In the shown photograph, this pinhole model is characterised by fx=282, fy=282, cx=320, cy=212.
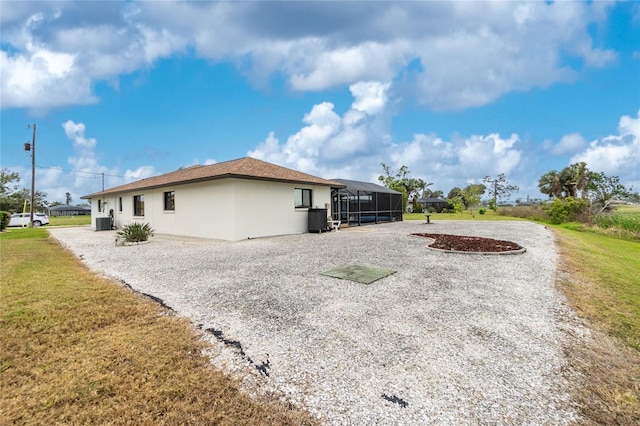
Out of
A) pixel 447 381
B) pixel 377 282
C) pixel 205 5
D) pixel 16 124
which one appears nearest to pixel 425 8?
pixel 205 5

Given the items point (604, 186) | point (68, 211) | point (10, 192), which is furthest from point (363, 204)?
point (68, 211)

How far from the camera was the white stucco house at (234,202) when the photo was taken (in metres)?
11.5

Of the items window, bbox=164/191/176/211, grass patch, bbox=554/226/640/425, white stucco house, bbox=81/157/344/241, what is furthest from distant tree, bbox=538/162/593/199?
window, bbox=164/191/176/211

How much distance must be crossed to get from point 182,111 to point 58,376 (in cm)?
2464

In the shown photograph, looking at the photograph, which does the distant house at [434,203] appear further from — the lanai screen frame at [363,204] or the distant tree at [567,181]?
the lanai screen frame at [363,204]

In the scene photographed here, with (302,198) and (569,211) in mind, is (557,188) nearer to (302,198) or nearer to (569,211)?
(569,211)

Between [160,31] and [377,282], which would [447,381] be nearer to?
[377,282]

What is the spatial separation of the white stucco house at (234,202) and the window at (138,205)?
16.1 inches

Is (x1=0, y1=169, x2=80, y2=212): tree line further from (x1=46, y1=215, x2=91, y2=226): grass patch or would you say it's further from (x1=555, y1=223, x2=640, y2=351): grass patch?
(x1=555, y1=223, x2=640, y2=351): grass patch

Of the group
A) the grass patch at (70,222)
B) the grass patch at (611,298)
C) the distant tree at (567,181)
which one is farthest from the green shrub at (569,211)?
the grass patch at (70,222)

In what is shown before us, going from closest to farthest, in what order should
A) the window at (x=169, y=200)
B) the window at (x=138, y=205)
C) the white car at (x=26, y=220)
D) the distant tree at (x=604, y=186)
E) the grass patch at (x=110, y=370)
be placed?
the grass patch at (x=110, y=370), the window at (x=169, y=200), the window at (x=138, y=205), the white car at (x=26, y=220), the distant tree at (x=604, y=186)

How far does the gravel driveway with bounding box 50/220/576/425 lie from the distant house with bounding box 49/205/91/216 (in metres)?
71.9

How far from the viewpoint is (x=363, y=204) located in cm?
1984

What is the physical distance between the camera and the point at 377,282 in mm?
5133
